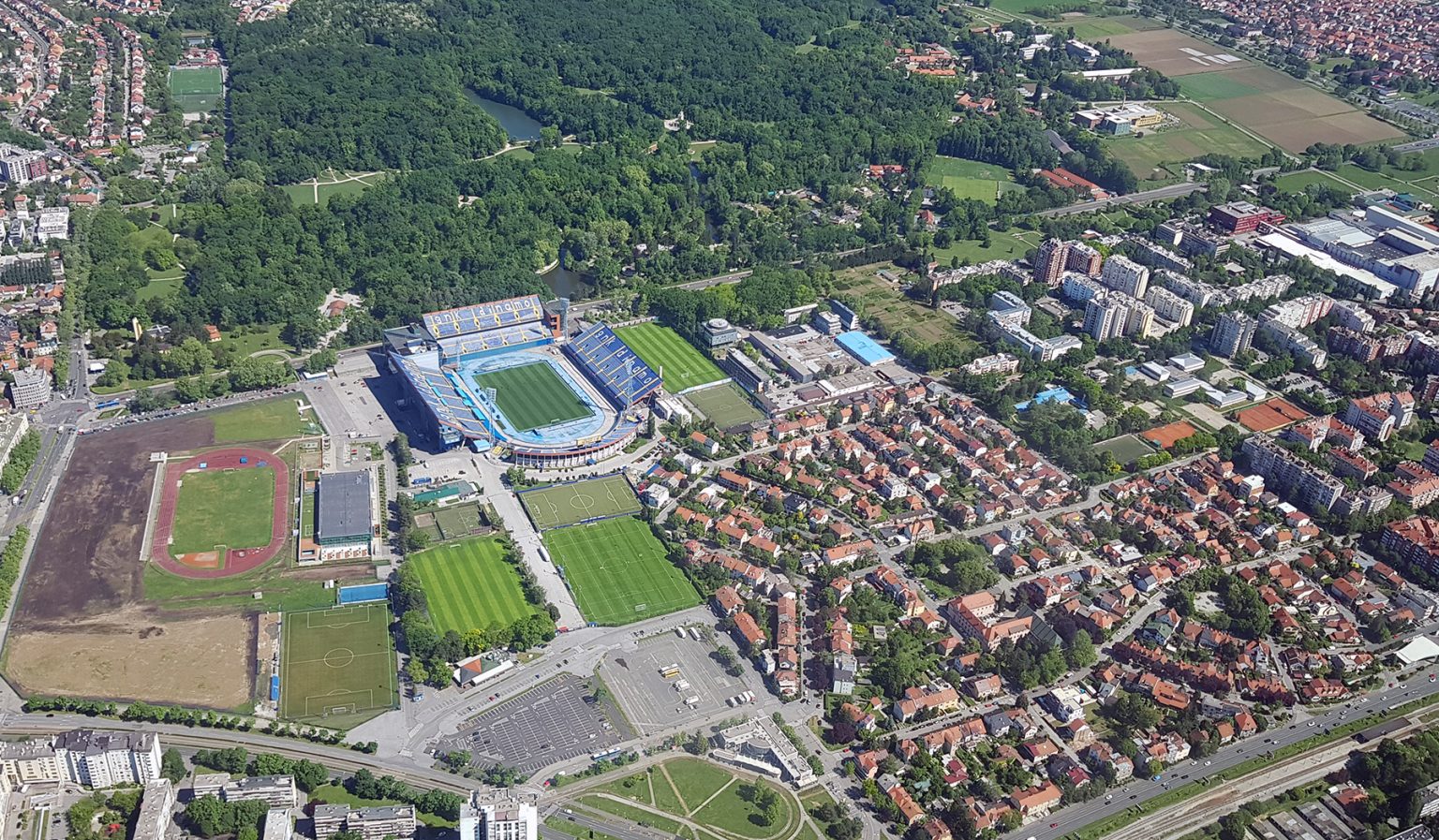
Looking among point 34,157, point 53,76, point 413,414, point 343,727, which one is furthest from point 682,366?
point 53,76

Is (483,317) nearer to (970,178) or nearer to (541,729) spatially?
(541,729)

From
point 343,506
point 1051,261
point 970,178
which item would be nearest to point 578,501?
point 343,506

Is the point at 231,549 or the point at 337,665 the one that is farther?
the point at 231,549

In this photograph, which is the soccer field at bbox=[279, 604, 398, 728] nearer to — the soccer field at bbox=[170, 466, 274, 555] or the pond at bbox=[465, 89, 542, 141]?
the soccer field at bbox=[170, 466, 274, 555]

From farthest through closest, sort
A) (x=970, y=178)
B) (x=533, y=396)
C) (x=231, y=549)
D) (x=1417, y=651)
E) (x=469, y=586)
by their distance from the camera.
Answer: (x=970, y=178) < (x=533, y=396) < (x=231, y=549) < (x=469, y=586) < (x=1417, y=651)

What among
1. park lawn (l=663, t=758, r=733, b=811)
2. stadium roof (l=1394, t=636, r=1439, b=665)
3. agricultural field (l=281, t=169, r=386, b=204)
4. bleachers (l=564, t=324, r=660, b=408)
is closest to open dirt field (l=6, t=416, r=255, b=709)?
park lawn (l=663, t=758, r=733, b=811)

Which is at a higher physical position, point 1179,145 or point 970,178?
point 1179,145

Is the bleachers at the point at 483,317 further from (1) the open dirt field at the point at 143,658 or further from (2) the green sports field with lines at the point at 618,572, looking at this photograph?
(1) the open dirt field at the point at 143,658
